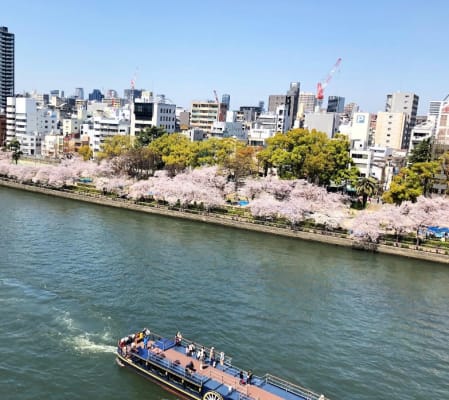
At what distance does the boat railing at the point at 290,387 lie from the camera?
62.1 feet

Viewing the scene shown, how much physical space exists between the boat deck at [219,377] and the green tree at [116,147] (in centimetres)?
5449

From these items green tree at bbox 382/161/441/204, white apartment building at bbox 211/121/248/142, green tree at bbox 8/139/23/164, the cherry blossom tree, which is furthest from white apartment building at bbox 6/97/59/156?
the cherry blossom tree

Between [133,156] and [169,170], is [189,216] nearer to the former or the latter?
[169,170]

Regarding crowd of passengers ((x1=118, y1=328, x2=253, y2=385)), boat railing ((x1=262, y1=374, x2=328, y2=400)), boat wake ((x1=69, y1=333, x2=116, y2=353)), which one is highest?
crowd of passengers ((x1=118, y1=328, x2=253, y2=385))

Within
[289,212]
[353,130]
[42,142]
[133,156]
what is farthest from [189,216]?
[42,142]

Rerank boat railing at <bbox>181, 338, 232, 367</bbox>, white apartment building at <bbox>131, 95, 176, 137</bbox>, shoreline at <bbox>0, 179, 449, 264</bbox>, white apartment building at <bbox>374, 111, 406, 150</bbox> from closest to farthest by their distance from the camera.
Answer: boat railing at <bbox>181, 338, 232, 367</bbox>, shoreline at <bbox>0, 179, 449, 264</bbox>, white apartment building at <bbox>131, 95, 176, 137</bbox>, white apartment building at <bbox>374, 111, 406, 150</bbox>

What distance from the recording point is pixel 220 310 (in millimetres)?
27531

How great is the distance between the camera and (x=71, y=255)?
36.5 m

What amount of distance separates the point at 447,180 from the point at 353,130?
1474 inches

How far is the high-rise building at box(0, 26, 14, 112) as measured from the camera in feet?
549

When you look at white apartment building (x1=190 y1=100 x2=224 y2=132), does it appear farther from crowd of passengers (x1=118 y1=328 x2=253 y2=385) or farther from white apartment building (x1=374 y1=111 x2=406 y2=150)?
crowd of passengers (x1=118 y1=328 x2=253 y2=385)

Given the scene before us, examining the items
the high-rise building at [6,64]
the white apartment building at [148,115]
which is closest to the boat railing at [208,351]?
the white apartment building at [148,115]

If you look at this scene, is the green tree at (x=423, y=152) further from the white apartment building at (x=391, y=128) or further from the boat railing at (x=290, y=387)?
the white apartment building at (x=391, y=128)

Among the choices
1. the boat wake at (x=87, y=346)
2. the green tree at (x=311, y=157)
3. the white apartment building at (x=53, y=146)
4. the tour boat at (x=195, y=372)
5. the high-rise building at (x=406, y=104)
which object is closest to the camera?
the tour boat at (x=195, y=372)
